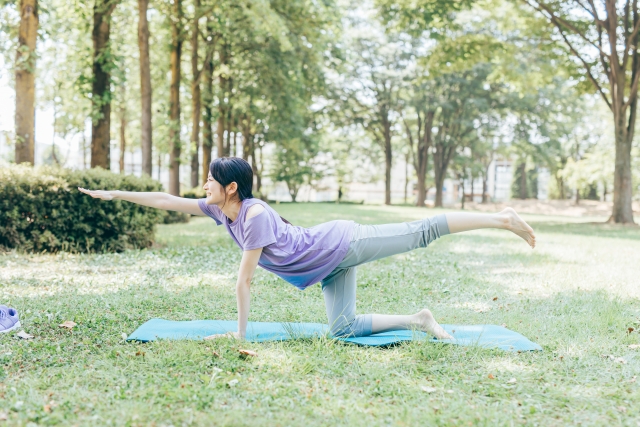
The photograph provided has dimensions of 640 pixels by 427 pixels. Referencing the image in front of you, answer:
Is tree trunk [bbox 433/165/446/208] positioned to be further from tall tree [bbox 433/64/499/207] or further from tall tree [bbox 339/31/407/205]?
tall tree [bbox 339/31/407/205]

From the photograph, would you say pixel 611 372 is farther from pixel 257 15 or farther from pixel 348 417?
pixel 257 15

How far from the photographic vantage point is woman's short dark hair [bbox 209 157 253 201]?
4188 mm

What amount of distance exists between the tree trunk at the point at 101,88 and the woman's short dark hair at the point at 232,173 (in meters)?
9.86

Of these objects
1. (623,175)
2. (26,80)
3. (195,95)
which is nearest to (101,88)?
(26,80)

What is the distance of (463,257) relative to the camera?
34.6ft

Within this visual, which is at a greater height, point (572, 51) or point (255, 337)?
point (572, 51)

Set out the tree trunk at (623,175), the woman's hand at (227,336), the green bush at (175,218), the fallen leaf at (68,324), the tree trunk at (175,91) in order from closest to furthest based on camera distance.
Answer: the woman's hand at (227,336) → the fallen leaf at (68,324) → the tree trunk at (175,91) → the green bush at (175,218) → the tree trunk at (623,175)

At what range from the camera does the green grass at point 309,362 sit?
3.13m

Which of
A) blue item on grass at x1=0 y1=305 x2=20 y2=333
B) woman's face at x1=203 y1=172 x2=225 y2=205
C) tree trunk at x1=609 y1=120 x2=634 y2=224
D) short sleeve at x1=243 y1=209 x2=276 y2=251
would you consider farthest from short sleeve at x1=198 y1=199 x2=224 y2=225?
tree trunk at x1=609 y1=120 x2=634 y2=224

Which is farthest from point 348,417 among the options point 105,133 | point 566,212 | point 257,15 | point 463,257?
point 566,212

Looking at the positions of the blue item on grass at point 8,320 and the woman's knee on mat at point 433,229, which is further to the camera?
Answer: the blue item on grass at point 8,320

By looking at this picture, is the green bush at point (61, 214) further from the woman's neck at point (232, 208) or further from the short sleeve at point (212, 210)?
the woman's neck at point (232, 208)

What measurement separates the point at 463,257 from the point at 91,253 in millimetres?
6747

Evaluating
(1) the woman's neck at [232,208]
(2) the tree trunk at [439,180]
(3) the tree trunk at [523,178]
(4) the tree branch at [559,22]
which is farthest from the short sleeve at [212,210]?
(3) the tree trunk at [523,178]
